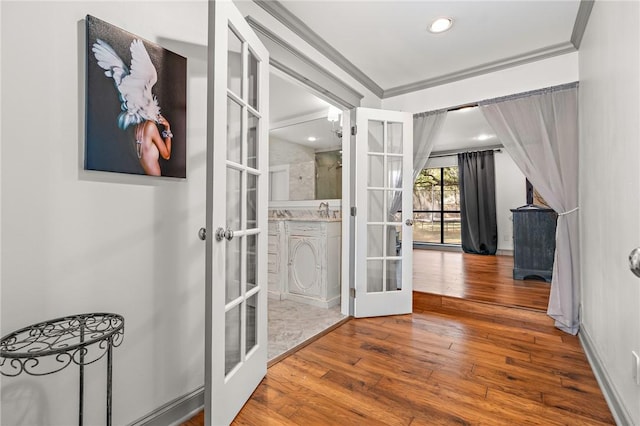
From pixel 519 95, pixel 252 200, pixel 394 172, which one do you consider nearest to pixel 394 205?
pixel 394 172

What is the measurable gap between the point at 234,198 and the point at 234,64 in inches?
25.8

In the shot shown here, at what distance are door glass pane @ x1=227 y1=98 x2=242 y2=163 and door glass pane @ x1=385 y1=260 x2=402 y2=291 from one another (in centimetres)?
204

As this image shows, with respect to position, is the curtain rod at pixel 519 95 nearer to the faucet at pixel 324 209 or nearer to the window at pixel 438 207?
the faucet at pixel 324 209

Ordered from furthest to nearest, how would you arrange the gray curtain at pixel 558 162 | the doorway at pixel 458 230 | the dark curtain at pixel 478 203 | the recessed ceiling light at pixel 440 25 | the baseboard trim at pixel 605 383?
the dark curtain at pixel 478 203, the doorway at pixel 458 230, the gray curtain at pixel 558 162, the recessed ceiling light at pixel 440 25, the baseboard trim at pixel 605 383

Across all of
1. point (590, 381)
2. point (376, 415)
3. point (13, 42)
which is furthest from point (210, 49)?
point (590, 381)

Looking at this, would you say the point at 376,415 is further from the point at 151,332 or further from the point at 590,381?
the point at 590,381

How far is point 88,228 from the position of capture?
1.16m

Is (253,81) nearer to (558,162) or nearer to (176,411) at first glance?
(176,411)

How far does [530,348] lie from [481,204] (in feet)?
16.3

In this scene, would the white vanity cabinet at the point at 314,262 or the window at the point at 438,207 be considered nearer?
the white vanity cabinet at the point at 314,262

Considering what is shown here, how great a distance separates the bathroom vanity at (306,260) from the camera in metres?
3.27

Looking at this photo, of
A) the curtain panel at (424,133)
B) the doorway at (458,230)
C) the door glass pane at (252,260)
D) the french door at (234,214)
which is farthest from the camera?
the doorway at (458,230)

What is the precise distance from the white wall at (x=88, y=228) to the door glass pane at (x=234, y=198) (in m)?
0.19

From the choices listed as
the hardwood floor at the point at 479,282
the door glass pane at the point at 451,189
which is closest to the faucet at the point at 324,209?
the hardwood floor at the point at 479,282
